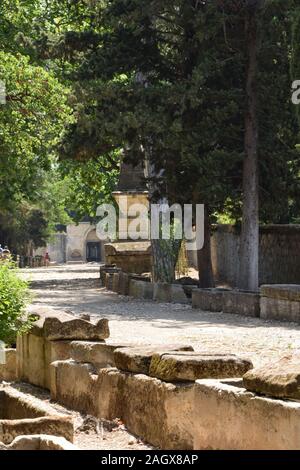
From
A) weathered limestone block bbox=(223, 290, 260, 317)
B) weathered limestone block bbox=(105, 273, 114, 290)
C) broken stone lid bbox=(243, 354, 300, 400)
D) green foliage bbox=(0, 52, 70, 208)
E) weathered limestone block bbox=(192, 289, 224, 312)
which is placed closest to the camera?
broken stone lid bbox=(243, 354, 300, 400)

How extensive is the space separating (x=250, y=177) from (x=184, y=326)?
8.67 m

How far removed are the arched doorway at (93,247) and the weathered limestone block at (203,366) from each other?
105872 millimetres

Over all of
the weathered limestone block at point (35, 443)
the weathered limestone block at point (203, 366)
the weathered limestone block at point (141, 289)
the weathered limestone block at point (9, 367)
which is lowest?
the weathered limestone block at point (9, 367)

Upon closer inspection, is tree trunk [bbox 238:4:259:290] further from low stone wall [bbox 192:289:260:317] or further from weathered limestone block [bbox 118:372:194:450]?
weathered limestone block [bbox 118:372:194:450]

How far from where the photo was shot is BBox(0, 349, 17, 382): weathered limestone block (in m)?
13.3

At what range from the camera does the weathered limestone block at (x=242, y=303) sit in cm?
2148

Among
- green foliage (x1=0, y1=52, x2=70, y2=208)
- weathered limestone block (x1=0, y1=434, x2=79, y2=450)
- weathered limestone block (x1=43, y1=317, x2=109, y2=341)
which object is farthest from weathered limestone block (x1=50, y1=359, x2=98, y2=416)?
green foliage (x1=0, y1=52, x2=70, y2=208)

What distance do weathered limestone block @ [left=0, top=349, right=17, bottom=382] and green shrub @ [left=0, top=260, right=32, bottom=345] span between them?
163 cm

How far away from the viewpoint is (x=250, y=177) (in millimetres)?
26859

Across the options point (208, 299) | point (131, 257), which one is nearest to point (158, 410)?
point (208, 299)

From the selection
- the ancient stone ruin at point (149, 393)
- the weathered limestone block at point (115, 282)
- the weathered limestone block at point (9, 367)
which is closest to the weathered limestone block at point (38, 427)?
the ancient stone ruin at point (149, 393)

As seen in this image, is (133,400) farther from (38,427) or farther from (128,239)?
(128,239)

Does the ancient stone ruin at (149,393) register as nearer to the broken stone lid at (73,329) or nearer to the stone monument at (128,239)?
the broken stone lid at (73,329)
